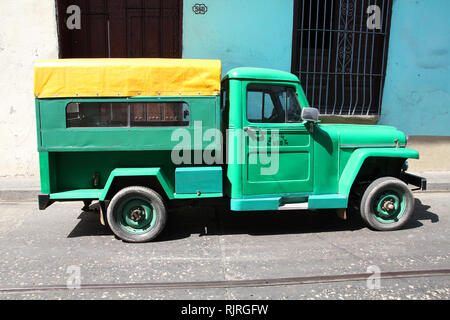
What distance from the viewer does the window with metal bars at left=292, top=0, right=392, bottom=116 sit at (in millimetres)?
7570

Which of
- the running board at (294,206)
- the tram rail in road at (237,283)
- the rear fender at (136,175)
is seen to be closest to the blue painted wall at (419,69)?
the running board at (294,206)

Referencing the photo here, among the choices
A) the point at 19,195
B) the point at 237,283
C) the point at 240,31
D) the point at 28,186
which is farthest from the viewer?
the point at 240,31

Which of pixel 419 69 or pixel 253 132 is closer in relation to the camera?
pixel 253 132

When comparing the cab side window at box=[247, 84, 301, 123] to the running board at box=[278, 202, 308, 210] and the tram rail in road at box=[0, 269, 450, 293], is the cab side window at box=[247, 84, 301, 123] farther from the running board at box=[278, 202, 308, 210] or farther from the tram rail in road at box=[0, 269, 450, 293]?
the tram rail in road at box=[0, 269, 450, 293]

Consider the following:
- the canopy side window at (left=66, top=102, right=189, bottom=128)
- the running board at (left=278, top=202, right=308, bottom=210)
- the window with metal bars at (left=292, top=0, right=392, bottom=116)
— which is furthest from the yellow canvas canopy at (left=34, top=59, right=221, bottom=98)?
the window with metal bars at (left=292, top=0, right=392, bottom=116)

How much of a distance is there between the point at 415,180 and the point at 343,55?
3.95 m

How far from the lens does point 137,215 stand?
13.7ft

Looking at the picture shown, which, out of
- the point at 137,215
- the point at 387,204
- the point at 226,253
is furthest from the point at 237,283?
the point at 387,204

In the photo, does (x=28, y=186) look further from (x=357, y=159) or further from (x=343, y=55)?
(x=343, y=55)

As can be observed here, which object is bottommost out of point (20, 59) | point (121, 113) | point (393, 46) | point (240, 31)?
point (121, 113)

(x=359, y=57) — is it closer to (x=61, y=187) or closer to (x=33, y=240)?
(x=61, y=187)

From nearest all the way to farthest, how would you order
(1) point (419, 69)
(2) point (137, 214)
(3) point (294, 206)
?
(2) point (137, 214) < (3) point (294, 206) < (1) point (419, 69)

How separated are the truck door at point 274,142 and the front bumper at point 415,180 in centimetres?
160
